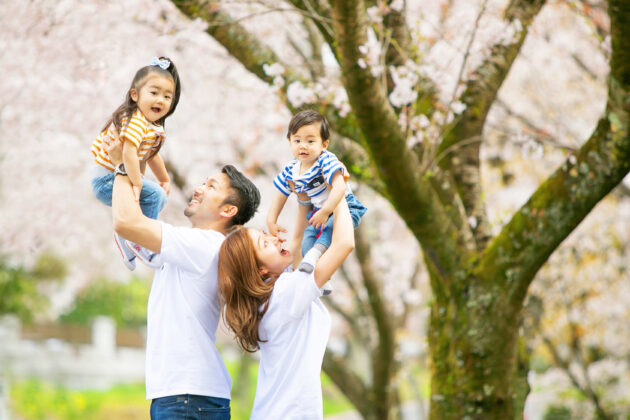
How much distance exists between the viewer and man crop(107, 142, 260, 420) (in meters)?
2.35

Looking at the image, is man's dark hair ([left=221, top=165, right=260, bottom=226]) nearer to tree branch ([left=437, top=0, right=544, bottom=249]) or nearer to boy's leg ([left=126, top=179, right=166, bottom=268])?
boy's leg ([left=126, top=179, right=166, bottom=268])

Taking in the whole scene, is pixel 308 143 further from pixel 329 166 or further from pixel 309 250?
pixel 309 250

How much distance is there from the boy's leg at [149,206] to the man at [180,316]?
6 cm

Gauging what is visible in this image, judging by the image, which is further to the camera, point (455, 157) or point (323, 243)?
point (455, 157)

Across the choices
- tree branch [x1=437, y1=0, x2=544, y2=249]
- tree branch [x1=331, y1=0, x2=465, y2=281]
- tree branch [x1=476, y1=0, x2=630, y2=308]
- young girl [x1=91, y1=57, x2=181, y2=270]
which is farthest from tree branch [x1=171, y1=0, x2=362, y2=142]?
young girl [x1=91, y1=57, x2=181, y2=270]

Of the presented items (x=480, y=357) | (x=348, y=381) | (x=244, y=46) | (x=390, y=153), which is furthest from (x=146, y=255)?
(x=348, y=381)

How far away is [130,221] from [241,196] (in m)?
0.59

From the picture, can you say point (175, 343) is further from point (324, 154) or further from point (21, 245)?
point (21, 245)

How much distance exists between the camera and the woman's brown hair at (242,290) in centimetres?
245

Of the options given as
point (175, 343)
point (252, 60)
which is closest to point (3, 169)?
point (252, 60)

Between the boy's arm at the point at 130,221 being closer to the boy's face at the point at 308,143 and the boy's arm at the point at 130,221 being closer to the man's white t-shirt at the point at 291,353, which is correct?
the man's white t-shirt at the point at 291,353

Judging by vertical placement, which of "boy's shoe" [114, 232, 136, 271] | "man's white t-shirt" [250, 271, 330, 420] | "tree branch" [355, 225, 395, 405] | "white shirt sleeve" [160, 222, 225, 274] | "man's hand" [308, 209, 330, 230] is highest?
"tree branch" [355, 225, 395, 405]

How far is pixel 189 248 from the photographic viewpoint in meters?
2.45

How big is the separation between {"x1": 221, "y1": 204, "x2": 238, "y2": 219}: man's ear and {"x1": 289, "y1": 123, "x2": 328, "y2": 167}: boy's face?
0.39 meters
